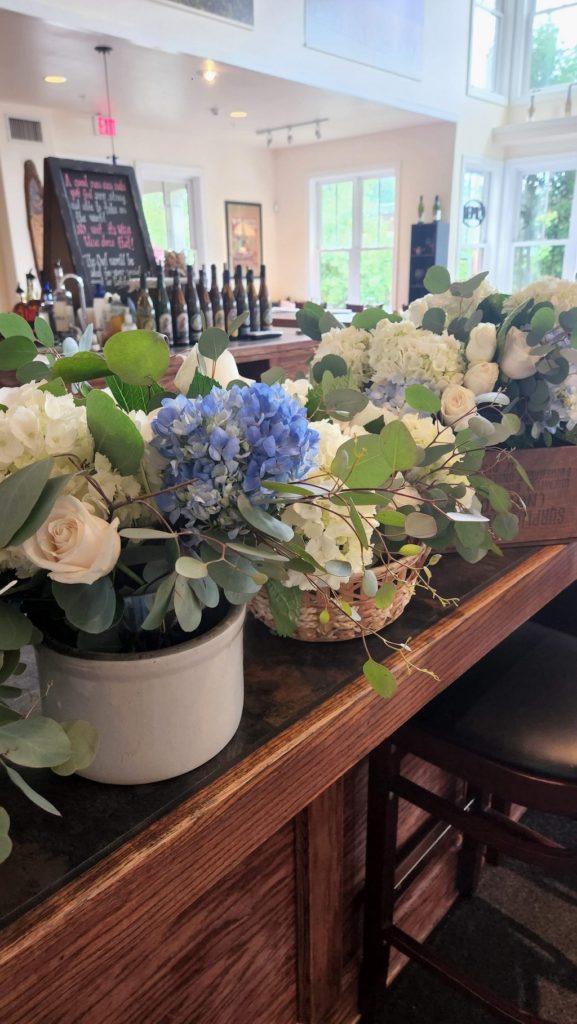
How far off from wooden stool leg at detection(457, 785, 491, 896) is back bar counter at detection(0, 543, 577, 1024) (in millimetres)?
202

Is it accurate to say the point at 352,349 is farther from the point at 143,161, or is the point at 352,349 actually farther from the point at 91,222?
the point at 143,161

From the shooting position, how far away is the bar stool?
102 centimetres

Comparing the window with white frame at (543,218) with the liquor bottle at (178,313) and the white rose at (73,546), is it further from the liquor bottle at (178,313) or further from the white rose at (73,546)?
the white rose at (73,546)

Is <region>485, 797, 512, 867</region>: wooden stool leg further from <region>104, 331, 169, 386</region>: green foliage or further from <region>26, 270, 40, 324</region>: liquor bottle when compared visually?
<region>26, 270, 40, 324</region>: liquor bottle

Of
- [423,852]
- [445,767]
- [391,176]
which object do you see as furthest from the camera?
[391,176]

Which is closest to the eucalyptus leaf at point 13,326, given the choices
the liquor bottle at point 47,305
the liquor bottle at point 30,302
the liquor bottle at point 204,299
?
the liquor bottle at point 47,305

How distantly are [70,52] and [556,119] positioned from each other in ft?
16.8

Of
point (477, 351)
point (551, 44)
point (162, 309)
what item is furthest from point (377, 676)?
point (551, 44)

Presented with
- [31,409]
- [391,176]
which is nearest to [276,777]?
[31,409]

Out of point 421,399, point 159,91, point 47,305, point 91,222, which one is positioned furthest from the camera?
point 159,91

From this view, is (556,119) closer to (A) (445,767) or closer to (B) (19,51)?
(B) (19,51)

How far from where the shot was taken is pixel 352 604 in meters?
0.84

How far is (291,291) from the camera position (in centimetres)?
961

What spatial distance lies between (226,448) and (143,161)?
26.9 ft
